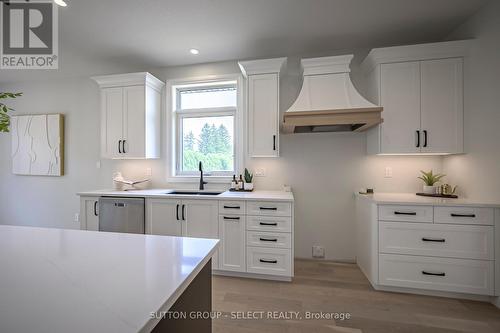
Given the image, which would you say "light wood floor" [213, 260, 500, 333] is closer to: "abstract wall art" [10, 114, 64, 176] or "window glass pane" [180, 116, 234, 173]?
"window glass pane" [180, 116, 234, 173]

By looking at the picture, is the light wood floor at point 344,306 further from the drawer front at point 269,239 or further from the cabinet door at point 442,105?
the cabinet door at point 442,105

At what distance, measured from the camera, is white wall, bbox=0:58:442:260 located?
275 centimetres

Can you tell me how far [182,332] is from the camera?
0.86 meters

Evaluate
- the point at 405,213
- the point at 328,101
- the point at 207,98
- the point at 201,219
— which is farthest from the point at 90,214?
the point at 405,213

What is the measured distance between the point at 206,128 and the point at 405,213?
2682mm

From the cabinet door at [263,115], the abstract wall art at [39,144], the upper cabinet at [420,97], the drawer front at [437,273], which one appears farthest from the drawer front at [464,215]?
the abstract wall art at [39,144]

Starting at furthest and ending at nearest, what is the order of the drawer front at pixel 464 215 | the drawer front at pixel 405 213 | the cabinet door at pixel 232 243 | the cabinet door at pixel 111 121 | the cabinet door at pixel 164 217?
the cabinet door at pixel 111 121 < the cabinet door at pixel 164 217 < the cabinet door at pixel 232 243 < the drawer front at pixel 405 213 < the drawer front at pixel 464 215

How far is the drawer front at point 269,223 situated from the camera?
228 cm

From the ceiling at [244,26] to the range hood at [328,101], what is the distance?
368 mm

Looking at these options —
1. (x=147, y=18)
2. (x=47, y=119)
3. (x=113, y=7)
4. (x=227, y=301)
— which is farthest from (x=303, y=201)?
(x=47, y=119)

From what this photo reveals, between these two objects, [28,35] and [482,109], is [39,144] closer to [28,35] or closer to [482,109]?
[28,35]

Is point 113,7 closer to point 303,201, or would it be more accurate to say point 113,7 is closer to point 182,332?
point 182,332

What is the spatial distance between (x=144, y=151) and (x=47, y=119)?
213cm

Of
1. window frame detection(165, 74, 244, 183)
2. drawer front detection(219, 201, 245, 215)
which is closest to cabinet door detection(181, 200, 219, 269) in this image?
drawer front detection(219, 201, 245, 215)
